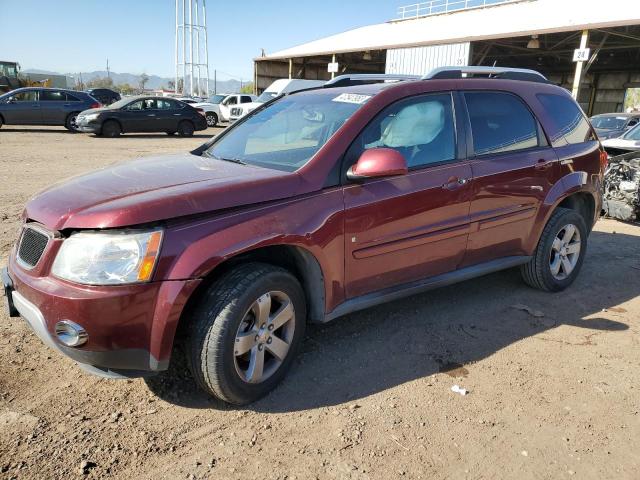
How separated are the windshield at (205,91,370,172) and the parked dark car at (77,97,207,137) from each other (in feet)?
52.0

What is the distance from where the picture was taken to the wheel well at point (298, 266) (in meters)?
2.77

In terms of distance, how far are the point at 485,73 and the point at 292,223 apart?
2.37 meters

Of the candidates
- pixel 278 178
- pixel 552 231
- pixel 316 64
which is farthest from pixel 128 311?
pixel 316 64

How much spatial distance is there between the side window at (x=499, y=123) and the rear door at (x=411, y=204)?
23cm

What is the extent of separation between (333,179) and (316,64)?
36.7 meters

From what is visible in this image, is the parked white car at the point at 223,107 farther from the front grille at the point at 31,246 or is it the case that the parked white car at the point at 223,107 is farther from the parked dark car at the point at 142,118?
the front grille at the point at 31,246

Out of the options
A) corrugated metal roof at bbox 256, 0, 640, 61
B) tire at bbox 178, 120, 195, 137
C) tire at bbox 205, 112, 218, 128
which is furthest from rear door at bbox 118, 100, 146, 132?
corrugated metal roof at bbox 256, 0, 640, 61

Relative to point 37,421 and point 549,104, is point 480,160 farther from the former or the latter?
point 37,421

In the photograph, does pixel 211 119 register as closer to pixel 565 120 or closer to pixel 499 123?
pixel 565 120

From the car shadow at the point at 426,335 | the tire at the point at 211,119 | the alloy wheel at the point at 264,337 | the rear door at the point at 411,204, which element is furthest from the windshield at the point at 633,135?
the tire at the point at 211,119

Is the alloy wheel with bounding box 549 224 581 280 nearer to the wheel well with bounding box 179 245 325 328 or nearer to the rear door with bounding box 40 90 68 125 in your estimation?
the wheel well with bounding box 179 245 325 328

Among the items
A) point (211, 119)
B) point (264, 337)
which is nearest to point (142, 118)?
point (211, 119)

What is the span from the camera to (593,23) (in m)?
17.8

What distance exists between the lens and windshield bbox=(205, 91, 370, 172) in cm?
323
